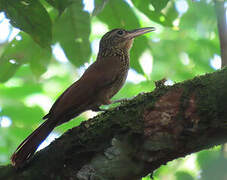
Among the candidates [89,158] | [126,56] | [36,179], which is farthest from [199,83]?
[126,56]

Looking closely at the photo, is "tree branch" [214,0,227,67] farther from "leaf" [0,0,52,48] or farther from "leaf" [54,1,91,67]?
"leaf" [0,0,52,48]

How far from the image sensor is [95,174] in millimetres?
1880

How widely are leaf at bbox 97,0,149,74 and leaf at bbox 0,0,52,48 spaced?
75 centimetres

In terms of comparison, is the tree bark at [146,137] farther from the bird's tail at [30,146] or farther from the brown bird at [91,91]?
the brown bird at [91,91]

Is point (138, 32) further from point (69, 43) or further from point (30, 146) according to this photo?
point (30, 146)

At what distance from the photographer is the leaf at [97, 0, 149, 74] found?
2.92m

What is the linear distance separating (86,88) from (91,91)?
0.18 ft

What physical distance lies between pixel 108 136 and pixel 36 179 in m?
0.50

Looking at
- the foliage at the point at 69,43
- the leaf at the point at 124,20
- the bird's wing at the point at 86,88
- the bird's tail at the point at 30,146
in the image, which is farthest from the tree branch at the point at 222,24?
the bird's tail at the point at 30,146

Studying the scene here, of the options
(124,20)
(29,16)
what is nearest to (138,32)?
(124,20)

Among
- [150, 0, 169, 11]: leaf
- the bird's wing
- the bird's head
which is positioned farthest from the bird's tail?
the bird's head

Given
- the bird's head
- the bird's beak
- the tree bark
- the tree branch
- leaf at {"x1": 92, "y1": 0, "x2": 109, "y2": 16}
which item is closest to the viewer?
the tree bark

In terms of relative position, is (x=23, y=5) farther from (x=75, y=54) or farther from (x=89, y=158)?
(x=89, y=158)

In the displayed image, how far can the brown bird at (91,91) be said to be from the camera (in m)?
2.34
